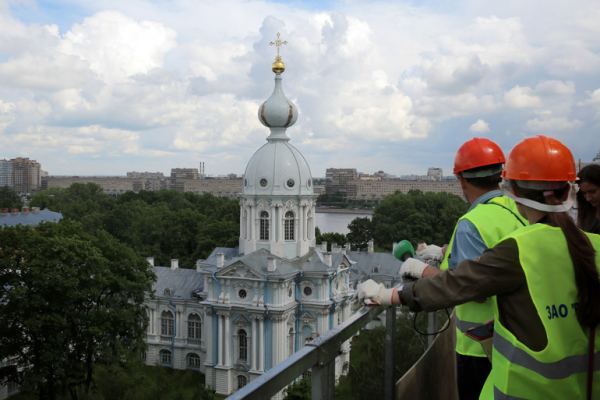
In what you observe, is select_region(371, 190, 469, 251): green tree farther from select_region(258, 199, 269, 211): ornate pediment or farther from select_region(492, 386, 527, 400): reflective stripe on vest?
select_region(492, 386, 527, 400): reflective stripe on vest

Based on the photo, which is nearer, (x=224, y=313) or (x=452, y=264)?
(x=452, y=264)

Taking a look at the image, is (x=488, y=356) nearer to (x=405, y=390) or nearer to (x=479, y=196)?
(x=405, y=390)

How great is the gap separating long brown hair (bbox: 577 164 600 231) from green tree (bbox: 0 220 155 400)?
1803 centimetres

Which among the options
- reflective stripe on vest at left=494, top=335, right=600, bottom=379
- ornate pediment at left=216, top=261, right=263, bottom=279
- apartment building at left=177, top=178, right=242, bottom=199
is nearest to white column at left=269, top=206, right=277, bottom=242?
ornate pediment at left=216, top=261, right=263, bottom=279

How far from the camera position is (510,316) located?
2.68 metres

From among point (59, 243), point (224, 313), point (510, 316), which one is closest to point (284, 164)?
point (224, 313)

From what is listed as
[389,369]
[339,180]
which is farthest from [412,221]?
[339,180]

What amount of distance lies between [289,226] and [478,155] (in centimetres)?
2281

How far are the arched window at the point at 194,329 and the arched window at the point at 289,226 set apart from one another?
7.48m

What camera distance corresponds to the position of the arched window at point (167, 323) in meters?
29.3

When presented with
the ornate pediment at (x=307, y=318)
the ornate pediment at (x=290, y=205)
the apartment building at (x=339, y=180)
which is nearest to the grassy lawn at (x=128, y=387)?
the ornate pediment at (x=307, y=318)

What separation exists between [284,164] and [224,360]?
10903 millimetres

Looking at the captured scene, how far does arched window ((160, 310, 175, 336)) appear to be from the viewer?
1155 inches

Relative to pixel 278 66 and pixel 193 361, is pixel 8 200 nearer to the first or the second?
pixel 193 361
